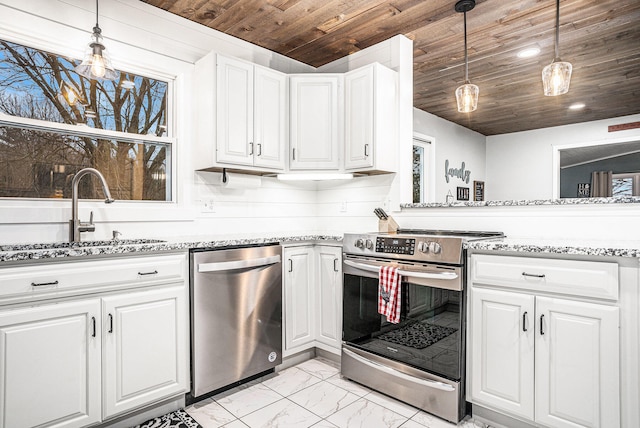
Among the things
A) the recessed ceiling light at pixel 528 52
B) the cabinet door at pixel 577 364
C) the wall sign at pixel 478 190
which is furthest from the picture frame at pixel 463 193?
the cabinet door at pixel 577 364

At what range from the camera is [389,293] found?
2.21 meters

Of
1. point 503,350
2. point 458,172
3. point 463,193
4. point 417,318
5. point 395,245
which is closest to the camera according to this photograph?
point 503,350

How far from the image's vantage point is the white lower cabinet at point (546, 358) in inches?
63.2

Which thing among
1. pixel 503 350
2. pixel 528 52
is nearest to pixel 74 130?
pixel 503 350

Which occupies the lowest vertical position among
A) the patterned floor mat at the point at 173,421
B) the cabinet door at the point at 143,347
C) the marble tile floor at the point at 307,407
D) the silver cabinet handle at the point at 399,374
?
the marble tile floor at the point at 307,407

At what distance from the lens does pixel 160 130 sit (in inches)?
104

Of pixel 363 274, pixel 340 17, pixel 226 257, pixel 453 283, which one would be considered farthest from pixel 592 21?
pixel 226 257

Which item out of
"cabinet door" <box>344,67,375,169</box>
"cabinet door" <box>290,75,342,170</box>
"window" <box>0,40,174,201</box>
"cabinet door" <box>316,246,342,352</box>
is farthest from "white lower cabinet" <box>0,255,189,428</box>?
"cabinet door" <box>344,67,375,169</box>

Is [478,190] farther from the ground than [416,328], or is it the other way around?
[478,190]

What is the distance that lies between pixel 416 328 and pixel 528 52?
268cm

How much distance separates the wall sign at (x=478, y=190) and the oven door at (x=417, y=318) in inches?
165

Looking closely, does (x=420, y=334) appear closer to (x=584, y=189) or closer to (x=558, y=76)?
(x=558, y=76)

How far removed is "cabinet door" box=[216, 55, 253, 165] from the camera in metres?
2.57

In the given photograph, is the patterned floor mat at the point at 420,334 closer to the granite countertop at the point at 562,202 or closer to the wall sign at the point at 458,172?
the granite countertop at the point at 562,202
